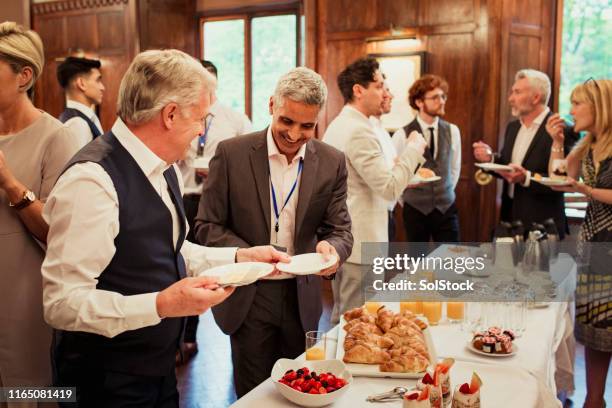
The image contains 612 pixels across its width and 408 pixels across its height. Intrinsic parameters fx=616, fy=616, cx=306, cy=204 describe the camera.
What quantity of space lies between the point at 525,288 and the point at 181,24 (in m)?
6.11

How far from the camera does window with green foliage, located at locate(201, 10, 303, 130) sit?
7160 mm

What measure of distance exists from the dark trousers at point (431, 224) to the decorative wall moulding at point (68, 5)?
4618 millimetres

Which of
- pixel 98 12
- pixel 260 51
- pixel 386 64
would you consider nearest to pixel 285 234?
pixel 386 64

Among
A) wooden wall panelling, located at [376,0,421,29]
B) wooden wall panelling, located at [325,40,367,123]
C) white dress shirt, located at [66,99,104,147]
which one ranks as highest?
wooden wall panelling, located at [376,0,421,29]

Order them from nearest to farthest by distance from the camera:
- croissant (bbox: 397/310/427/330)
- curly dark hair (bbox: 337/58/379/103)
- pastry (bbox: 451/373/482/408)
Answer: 1. pastry (bbox: 451/373/482/408)
2. croissant (bbox: 397/310/427/330)
3. curly dark hair (bbox: 337/58/379/103)

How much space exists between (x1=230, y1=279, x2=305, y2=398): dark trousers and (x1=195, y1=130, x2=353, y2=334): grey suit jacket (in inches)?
1.6

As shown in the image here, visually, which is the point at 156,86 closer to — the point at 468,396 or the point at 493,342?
the point at 468,396

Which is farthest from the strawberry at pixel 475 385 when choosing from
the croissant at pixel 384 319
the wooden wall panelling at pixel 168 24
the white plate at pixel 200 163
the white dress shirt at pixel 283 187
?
the wooden wall panelling at pixel 168 24

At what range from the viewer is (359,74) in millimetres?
3631

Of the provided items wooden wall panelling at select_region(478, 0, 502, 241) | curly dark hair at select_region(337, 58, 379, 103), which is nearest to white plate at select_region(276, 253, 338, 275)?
curly dark hair at select_region(337, 58, 379, 103)

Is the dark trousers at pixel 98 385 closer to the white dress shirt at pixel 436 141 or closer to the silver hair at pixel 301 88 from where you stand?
the silver hair at pixel 301 88

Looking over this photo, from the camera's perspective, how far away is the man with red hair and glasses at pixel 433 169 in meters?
4.96

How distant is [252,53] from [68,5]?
2661mm

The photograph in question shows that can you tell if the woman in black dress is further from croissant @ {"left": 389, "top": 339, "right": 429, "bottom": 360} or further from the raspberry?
the raspberry
